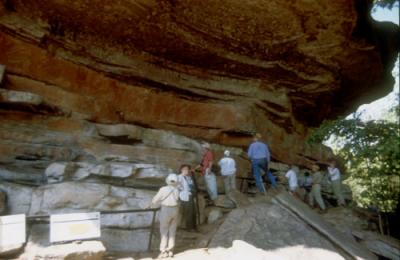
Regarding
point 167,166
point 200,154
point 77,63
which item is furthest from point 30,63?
point 200,154

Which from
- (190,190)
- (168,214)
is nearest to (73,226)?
(168,214)

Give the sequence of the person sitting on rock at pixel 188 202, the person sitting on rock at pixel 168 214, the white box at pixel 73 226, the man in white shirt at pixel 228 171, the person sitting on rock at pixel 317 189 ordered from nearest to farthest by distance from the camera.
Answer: the white box at pixel 73 226 → the person sitting on rock at pixel 168 214 → the person sitting on rock at pixel 188 202 → the man in white shirt at pixel 228 171 → the person sitting on rock at pixel 317 189

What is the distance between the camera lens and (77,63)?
35.4ft

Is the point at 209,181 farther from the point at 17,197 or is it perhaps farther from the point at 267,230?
the point at 17,197

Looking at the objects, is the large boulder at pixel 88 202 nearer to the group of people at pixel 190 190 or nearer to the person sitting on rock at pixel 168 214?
the group of people at pixel 190 190

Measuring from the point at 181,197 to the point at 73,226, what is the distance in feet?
7.34

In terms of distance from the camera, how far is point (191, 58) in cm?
1217

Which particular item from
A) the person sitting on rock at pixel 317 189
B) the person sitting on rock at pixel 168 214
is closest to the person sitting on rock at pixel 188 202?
the person sitting on rock at pixel 168 214

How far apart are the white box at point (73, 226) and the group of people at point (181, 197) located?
3.77 ft

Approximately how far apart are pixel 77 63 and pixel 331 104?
1096 cm

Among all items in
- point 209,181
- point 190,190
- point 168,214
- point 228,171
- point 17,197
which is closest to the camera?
point 168,214

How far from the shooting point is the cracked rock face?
10.0 metres

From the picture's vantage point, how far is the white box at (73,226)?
5.42 meters

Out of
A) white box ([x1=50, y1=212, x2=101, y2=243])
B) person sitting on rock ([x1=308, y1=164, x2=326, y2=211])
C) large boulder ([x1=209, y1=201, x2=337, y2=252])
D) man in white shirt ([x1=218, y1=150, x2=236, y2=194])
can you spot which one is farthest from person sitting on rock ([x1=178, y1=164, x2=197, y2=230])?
person sitting on rock ([x1=308, y1=164, x2=326, y2=211])
